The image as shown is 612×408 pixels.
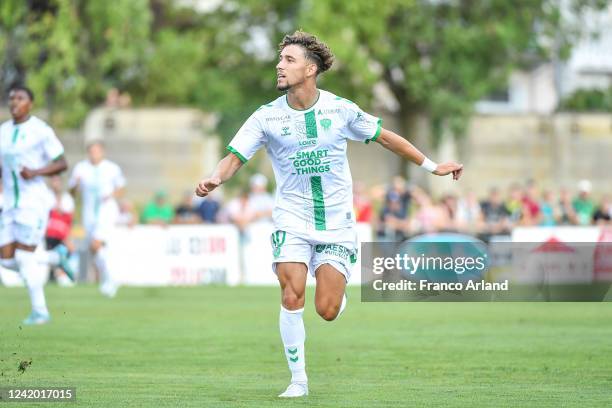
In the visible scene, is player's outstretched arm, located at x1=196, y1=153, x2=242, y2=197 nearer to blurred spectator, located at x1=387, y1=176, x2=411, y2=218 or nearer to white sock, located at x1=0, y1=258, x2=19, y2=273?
white sock, located at x1=0, y1=258, x2=19, y2=273

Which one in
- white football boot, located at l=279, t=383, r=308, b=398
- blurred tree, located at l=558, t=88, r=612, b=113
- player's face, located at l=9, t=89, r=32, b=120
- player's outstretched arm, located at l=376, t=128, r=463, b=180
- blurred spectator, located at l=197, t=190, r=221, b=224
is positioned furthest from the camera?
blurred tree, located at l=558, t=88, r=612, b=113

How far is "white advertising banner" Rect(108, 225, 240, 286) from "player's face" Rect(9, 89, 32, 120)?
12.1 metres

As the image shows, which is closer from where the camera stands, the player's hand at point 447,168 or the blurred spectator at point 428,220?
the player's hand at point 447,168

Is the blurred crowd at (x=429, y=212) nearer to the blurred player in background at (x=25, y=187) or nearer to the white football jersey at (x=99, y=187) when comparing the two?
the white football jersey at (x=99, y=187)

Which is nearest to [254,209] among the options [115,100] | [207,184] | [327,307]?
[115,100]

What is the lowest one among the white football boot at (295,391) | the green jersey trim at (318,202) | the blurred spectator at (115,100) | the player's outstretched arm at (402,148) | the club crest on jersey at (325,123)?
the white football boot at (295,391)

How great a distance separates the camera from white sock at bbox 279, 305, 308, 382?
10.5 m

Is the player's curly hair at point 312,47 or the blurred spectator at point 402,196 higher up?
the player's curly hair at point 312,47

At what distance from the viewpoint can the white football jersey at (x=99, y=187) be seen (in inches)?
913

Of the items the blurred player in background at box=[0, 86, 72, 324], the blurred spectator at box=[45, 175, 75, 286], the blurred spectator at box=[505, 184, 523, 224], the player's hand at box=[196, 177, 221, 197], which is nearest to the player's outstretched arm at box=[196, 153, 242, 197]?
the player's hand at box=[196, 177, 221, 197]

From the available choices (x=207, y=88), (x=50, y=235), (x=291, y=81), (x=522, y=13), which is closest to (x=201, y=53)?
(x=207, y=88)

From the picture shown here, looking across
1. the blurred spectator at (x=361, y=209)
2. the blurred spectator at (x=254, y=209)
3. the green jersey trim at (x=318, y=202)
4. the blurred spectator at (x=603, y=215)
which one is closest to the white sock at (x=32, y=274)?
the green jersey trim at (x=318, y=202)

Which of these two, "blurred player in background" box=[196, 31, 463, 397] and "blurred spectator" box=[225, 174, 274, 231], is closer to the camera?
"blurred player in background" box=[196, 31, 463, 397]

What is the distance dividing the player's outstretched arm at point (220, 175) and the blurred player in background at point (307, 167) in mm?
11
